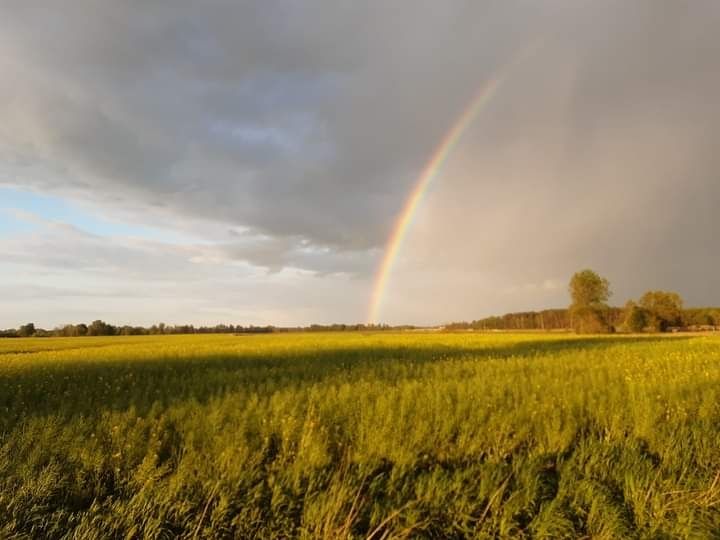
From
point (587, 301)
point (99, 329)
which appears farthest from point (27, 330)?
point (587, 301)

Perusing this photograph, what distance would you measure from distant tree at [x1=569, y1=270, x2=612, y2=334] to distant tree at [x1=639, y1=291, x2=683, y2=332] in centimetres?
988

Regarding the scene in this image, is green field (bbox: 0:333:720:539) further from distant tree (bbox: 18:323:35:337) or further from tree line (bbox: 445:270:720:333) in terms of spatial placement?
distant tree (bbox: 18:323:35:337)

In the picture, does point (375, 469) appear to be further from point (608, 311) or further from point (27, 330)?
point (27, 330)

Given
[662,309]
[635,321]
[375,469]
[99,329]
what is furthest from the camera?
[99,329]

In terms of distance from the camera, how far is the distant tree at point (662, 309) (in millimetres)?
90812

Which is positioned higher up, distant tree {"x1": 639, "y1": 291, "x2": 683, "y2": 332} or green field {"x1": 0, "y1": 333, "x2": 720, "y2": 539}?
distant tree {"x1": 639, "y1": 291, "x2": 683, "y2": 332}

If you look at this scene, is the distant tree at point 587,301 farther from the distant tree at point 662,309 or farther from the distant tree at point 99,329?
the distant tree at point 99,329

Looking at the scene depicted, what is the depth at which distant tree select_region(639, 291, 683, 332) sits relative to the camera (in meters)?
90.8

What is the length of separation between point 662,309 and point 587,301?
84.1 feet

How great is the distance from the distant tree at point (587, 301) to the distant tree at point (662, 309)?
389 inches

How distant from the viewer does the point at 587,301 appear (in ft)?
297

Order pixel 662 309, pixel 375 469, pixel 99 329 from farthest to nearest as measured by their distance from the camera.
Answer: pixel 99 329 → pixel 662 309 → pixel 375 469

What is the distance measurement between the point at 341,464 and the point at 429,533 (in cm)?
178

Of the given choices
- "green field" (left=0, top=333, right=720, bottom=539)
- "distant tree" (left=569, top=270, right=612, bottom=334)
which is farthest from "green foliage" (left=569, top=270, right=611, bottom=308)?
"green field" (left=0, top=333, right=720, bottom=539)
